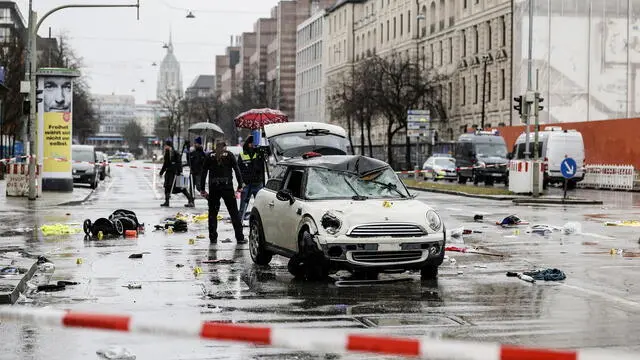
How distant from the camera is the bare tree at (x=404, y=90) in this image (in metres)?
76.6

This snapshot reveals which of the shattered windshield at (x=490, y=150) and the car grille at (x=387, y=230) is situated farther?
the shattered windshield at (x=490, y=150)

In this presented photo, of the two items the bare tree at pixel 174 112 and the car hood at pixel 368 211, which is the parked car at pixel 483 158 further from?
the bare tree at pixel 174 112

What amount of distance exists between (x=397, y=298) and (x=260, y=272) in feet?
9.67

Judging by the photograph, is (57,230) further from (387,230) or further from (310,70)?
(310,70)

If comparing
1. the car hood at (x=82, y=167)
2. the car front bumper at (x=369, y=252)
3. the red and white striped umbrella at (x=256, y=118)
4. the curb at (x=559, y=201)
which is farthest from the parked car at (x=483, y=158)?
the car front bumper at (x=369, y=252)

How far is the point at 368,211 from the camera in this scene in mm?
11953

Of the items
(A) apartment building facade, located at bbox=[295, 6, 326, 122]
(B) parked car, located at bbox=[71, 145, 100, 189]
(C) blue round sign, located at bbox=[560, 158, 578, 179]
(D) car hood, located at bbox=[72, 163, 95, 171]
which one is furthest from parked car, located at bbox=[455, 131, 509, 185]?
(A) apartment building facade, located at bbox=[295, 6, 326, 122]

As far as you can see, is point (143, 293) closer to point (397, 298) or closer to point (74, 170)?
point (397, 298)

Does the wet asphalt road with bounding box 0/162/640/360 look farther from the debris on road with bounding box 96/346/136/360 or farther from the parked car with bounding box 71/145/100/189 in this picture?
the parked car with bounding box 71/145/100/189

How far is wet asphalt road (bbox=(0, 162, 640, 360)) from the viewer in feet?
26.3

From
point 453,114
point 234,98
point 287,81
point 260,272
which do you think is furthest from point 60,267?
point 287,81

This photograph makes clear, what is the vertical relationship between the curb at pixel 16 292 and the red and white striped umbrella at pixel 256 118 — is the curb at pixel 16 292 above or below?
below

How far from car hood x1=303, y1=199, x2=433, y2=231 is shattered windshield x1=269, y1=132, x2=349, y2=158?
55.1 feet

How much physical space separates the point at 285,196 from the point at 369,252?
176 cm
